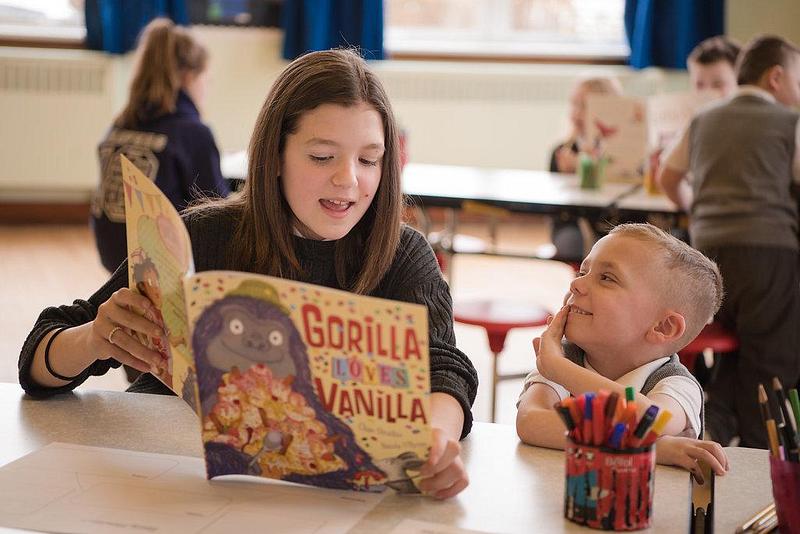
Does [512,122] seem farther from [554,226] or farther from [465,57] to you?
[554,226]

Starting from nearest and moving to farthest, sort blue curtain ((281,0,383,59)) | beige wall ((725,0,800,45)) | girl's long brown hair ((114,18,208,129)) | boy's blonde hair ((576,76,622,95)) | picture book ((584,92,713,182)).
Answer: girl's long brown hair ((114,18,208,129)), picture book ((584,92,713,182)), boy's blonde hair ((576,76,622,95)), blue curtain ((281,0,383,59)), beige wall ((725,0,800,45))

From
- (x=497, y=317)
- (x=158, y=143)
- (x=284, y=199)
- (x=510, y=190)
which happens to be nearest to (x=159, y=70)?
(x=158, y=143)

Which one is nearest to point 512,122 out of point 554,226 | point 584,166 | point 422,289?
point 554,226

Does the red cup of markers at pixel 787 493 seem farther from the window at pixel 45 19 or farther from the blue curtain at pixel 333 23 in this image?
the window at pixel 45 19

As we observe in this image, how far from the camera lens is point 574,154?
4441 mm

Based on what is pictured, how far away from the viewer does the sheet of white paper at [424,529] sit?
1078mm

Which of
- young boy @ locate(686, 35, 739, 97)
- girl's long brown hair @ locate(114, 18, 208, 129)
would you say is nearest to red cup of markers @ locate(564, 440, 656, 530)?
girl's long brown hair @ locate(114, 18, 208, 129)

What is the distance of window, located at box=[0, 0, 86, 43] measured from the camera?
634cm

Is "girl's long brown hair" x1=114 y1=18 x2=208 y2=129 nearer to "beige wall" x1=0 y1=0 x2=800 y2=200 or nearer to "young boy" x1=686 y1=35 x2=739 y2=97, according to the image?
"young boy" x1=686 y1=35 x2=739 y2=97

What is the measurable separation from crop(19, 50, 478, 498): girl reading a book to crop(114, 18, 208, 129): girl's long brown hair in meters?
1.87

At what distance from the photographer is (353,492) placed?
3.85ft

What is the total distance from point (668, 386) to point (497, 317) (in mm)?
1694

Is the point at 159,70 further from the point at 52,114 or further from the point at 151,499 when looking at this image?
the point at 52,114

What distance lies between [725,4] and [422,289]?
17.8 feet
